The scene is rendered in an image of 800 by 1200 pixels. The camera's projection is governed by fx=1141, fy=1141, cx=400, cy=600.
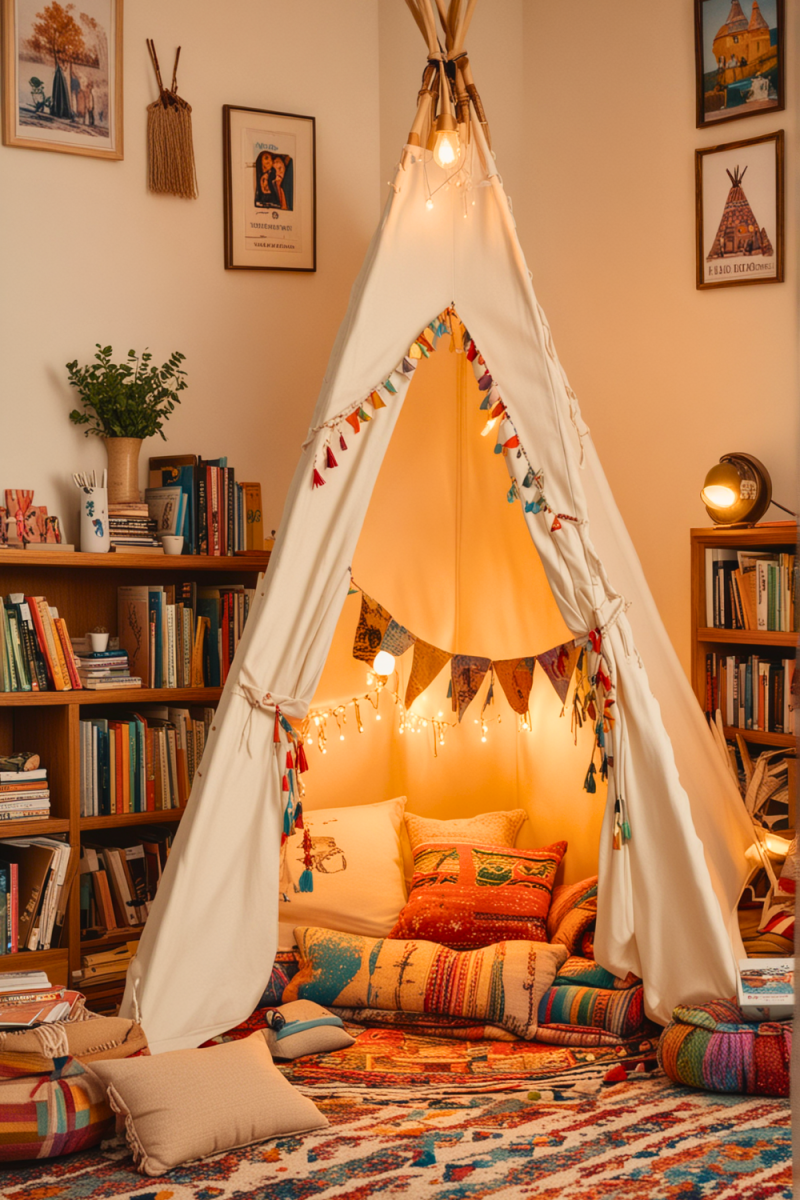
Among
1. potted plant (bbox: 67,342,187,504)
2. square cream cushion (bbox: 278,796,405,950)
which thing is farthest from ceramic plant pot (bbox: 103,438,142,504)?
square cream cushion (bbox: 278,796,405,950)

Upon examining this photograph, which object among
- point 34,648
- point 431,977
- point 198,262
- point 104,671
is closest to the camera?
point 431,977

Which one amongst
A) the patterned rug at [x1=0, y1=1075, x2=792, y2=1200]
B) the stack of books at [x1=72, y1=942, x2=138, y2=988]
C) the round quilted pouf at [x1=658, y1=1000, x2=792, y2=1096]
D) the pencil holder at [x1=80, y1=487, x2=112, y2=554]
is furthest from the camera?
the pencil holder at [x1=80, y1=487, x2=112, y2=554]

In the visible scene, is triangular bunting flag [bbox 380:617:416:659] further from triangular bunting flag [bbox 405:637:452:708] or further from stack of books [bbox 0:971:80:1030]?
stack of books [bbox 0:971:80:1030]

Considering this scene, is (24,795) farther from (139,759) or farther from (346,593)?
(346,593)

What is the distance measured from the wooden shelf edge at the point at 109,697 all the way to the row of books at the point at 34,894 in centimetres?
37

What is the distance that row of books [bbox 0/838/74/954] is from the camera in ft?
9.46

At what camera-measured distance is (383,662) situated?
343 cm

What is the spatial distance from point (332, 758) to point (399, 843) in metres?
0.38

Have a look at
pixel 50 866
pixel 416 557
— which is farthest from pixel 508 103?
pixel 50 866

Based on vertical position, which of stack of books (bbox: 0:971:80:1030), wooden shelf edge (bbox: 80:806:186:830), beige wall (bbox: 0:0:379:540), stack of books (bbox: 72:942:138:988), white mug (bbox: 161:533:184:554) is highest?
beige wall (bbox: 0:0:379:540)

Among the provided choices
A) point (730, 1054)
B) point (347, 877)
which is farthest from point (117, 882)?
point (730, 1054)

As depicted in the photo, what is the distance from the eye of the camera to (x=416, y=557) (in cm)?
345

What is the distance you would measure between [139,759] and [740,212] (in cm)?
231

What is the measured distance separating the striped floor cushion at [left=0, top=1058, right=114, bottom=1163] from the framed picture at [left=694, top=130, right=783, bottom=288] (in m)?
2.65
